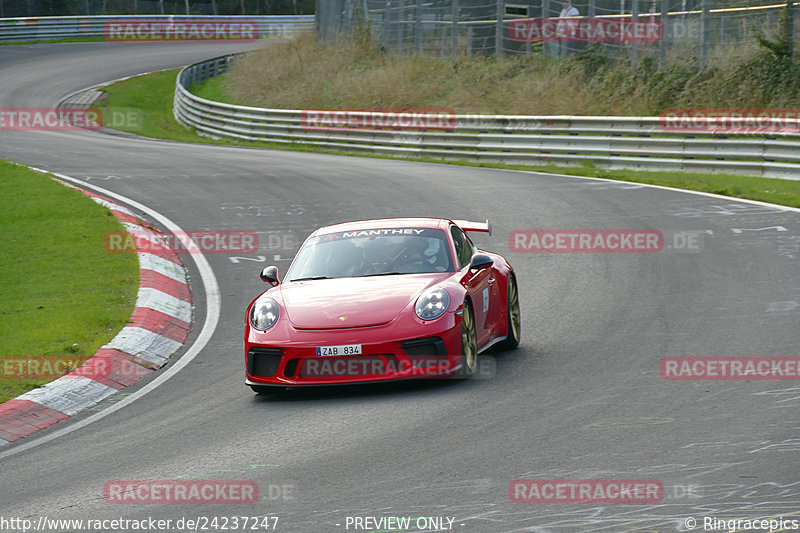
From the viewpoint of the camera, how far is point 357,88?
3612 centimetres

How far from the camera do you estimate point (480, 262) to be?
940 cm

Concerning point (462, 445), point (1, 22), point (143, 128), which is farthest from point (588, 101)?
point (1, 22)

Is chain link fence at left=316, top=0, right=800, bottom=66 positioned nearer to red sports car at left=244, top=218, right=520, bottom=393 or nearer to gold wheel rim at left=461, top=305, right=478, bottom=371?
red sports car at left=244, top=218, right=520, bottom=393

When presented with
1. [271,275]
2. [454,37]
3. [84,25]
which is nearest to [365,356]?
[271,275]

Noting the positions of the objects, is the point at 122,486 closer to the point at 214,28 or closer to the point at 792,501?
the point at 792,501

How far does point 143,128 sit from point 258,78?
5.82m

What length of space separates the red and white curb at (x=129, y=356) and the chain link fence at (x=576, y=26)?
1710 centimetres

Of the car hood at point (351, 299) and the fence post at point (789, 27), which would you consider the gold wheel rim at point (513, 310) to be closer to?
the car hood at point (351, 299)

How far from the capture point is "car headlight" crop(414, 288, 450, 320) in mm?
8578

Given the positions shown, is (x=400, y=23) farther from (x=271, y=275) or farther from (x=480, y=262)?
(x=480, y=262)

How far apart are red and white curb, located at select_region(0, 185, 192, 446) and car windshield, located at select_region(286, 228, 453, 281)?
1740 mm

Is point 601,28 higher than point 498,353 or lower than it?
higher

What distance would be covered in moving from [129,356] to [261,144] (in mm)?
21851

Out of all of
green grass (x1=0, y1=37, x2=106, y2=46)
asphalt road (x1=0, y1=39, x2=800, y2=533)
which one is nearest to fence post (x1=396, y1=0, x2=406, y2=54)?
asphalt road (x1=0, y1=39, x2=800, y2=533)
